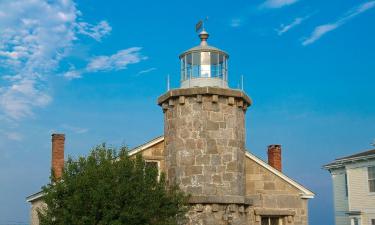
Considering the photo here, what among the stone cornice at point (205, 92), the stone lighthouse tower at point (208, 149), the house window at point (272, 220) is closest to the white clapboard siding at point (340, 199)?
the house window at point (272, 220)

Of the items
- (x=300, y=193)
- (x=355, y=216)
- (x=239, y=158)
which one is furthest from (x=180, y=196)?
(x=355, y=216)

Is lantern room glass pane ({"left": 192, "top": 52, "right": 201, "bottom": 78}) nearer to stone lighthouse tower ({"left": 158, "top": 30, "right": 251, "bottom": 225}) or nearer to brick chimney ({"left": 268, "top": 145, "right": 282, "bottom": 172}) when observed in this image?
stone lighthouse tower ({"left": 158, "top": 30, "right": 251, "bottom": 225})

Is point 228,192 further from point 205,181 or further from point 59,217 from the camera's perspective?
point 59,217

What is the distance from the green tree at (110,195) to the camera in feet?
56.8

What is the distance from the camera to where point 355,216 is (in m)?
35.8

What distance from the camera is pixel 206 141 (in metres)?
19.9

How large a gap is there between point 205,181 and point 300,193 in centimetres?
604

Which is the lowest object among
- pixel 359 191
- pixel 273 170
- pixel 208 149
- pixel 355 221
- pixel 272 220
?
pixel 355 221

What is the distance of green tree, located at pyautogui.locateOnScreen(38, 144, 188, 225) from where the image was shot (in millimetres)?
17312

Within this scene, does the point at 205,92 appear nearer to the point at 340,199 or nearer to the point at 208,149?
the point at 208,149

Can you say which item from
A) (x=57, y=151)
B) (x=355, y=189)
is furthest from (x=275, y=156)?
(x=355, y=189)

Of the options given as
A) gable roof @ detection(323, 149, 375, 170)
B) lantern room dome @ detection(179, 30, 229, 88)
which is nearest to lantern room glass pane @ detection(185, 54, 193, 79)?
lantern room dome @ detection(179, 30, 229, 88)

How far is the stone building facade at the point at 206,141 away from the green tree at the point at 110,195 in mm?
967

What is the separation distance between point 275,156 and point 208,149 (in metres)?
6.86
